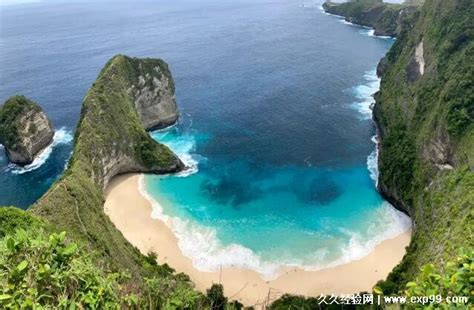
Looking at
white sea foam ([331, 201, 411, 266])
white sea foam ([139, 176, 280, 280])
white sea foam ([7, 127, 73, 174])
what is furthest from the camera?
white sea foam ([7, 127, 73, 174])

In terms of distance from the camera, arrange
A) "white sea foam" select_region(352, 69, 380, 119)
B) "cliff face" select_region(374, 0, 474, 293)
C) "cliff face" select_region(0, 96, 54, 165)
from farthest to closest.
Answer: "white sea foam" select_region(352, 69, 380, 119) → "cliff face" select_region(0, 96, 54, 165) → "cliff face" select_region(374, 0, 474, 293)

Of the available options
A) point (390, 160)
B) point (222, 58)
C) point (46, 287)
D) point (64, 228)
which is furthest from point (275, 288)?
point (222, 58)

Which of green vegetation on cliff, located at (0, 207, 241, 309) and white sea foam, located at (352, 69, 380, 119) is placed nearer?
green vegetation on cliff, located at (0, 207, 241, 309)

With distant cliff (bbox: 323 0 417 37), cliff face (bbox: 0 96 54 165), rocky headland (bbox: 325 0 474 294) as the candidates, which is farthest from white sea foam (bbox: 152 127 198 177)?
distant cliff (bbox: 323 0 417 37)

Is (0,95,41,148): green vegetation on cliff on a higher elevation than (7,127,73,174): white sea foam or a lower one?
higher

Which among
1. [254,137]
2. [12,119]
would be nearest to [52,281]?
[254,137]

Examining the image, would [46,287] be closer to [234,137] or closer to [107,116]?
[107,116]

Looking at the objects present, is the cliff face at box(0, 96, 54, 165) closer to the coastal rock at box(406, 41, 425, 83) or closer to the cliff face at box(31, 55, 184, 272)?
the cliff face at box(31, 55, 184, 272)

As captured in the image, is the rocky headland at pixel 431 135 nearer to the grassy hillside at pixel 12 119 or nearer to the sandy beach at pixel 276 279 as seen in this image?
the sandy beach at pixel 276 279
